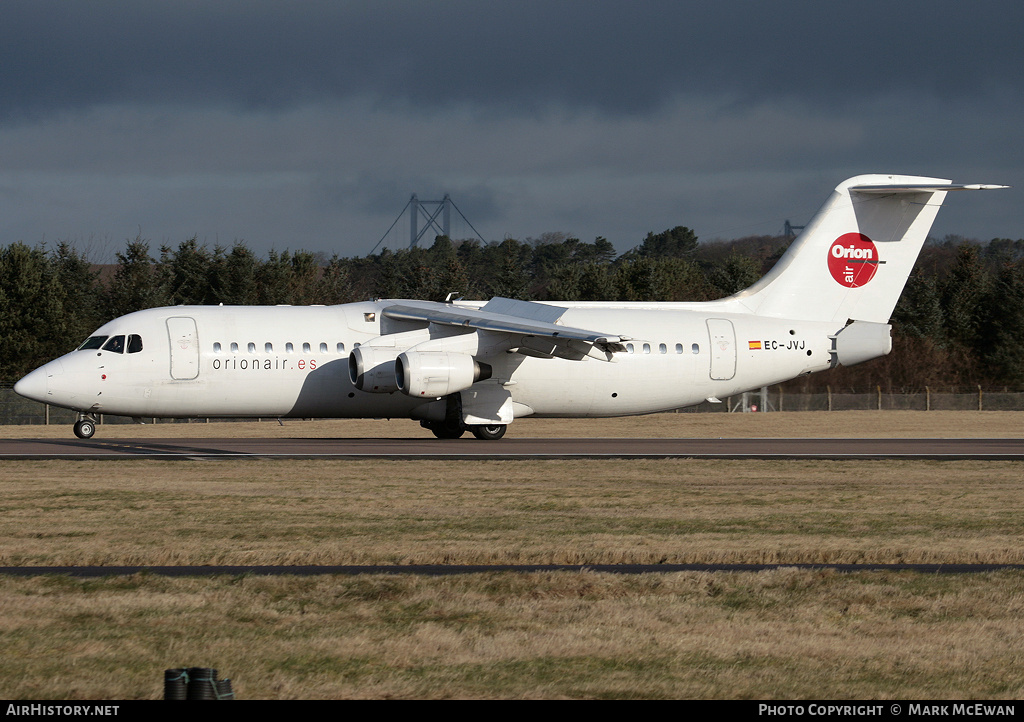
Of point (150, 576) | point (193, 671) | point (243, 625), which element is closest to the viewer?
point (193, 671)

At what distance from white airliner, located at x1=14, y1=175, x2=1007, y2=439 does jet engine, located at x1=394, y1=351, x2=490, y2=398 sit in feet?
0.13

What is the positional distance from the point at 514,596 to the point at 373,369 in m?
20.7

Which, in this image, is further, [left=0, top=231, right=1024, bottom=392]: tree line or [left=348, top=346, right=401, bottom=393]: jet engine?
[left=0, top=231, right=1024, bottom=392]: tree line

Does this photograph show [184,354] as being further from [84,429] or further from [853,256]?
[853,256]

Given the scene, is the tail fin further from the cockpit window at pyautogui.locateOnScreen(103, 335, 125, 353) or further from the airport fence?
the airport fence

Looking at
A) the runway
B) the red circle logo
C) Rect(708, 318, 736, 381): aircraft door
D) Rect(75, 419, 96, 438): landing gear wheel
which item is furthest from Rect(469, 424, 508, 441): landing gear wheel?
the red circle logo

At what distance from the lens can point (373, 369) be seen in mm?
31875

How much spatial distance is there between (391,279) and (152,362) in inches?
2275

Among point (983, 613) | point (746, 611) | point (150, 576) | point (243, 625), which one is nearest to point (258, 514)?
point (150, 576)

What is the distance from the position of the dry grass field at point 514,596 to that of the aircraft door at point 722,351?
44.5 ft

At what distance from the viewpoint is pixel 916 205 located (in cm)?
3766

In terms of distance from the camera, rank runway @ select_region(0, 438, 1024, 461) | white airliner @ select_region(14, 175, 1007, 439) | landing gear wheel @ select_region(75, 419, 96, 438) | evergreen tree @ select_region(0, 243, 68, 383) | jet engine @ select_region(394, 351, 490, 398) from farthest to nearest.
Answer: evergreen tree @ select_region(0, 243, 68, 383), landing gear wheel @ select_region(75, 419, 96, 438), white airliner @ select_region(14, 175, 1007, 439), jet engine @ select_region(394, 351, 490, 398), runway @ select_region(0, 438, 1024, 461)

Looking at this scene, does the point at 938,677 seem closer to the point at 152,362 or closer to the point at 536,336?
the point at 536,336

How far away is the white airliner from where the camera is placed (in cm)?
3206
